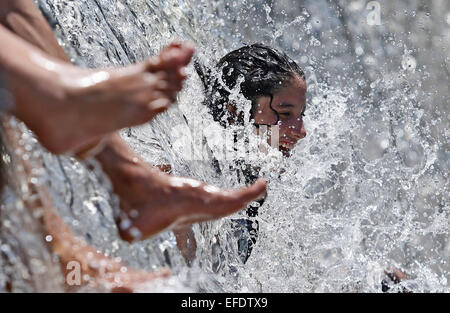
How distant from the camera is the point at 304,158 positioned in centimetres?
206

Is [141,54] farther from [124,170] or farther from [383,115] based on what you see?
[383,115]

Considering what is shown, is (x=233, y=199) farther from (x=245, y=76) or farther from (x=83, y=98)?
(x=245, y=76)

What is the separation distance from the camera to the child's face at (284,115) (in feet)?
6.51

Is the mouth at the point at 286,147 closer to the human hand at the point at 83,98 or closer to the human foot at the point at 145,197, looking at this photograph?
the human foot at the point at 145,197

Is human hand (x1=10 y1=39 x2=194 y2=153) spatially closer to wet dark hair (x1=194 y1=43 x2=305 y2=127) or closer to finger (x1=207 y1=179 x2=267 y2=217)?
finger (x1=207 y1=179 x2=267 y2=217)

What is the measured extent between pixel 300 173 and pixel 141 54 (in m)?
0.52

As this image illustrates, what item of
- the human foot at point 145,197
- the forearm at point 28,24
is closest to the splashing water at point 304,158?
the human foot at point 145,197

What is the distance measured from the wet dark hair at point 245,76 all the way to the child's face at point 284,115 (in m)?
0.02

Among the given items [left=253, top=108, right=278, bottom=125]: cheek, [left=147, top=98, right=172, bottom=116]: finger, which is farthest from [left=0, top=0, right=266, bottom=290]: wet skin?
[left=253, top=108, right=278, bottom=125]: cheek

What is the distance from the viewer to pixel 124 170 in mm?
1130

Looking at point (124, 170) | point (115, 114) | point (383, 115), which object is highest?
point (115, 114)

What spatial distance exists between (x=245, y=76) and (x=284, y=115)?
0.49 feet
